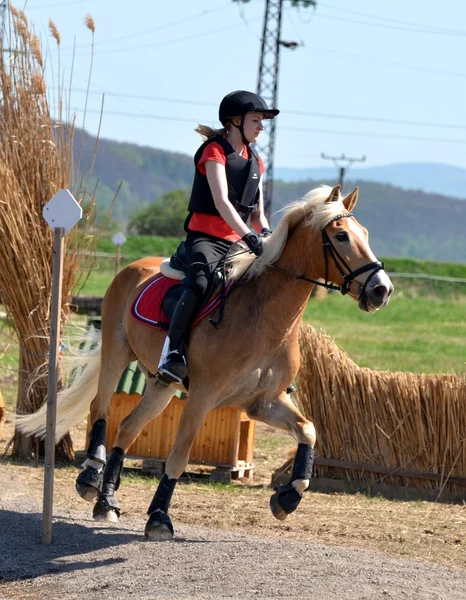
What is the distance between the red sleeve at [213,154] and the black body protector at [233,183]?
3 centimetres

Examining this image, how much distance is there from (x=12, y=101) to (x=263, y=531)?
405cm

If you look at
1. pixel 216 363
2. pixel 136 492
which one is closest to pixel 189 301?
pixel 216 363

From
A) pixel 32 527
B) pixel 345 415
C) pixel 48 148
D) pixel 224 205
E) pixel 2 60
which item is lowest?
pixel 32 527

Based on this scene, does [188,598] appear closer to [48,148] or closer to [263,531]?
[263,531]

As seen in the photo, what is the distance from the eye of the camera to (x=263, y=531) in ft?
22.4

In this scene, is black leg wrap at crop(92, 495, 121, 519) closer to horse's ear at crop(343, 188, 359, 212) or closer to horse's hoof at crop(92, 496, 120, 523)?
horse's hoof at crop(92, 496, 120, 523)

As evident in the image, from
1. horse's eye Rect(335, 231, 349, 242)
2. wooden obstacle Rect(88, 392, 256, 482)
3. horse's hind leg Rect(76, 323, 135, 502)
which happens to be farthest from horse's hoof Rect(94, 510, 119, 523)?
horse's eye Rect(335, 231, 349, 242)

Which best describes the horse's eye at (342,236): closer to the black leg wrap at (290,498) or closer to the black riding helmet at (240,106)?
the black riding helmet at (240,106)

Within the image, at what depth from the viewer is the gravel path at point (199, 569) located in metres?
5.13

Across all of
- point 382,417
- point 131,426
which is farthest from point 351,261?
point 382,417

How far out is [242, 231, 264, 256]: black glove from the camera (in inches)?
239

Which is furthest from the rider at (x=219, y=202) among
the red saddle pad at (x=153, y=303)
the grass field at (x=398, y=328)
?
the grass field at (x=398, y=328)

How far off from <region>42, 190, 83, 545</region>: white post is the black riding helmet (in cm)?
111

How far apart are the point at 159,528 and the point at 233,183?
2194 mm
